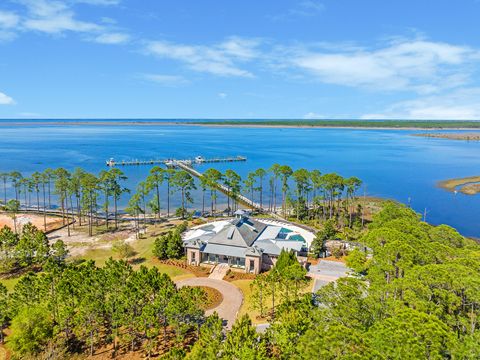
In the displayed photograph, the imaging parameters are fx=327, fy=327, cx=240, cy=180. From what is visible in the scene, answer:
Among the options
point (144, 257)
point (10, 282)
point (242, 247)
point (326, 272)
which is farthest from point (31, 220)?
point (326, 272)

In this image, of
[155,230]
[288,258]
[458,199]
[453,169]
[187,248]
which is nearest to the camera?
[288,258]

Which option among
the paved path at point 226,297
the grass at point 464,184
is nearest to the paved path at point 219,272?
the paved path at point 226,297

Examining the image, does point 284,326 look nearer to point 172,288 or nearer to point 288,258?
point 172,288

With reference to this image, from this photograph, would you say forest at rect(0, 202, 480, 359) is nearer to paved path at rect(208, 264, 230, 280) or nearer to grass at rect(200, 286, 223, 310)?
grass at rect(200, 286, 223, 310)

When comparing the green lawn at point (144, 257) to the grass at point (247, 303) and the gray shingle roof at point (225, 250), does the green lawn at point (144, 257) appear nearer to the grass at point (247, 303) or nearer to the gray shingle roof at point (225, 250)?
the gray shingle roof at point (225, 250)

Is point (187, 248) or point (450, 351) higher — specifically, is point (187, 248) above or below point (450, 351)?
below

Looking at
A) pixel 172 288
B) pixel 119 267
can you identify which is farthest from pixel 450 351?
pixel 119 267
